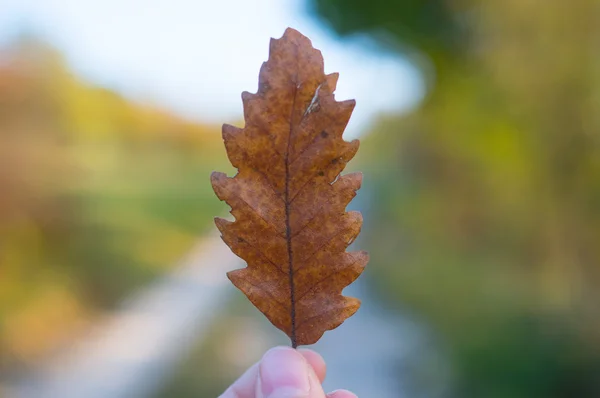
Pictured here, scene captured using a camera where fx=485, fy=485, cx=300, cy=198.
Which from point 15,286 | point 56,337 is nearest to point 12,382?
point 56,337

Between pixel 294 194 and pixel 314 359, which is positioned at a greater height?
pixel 294 194

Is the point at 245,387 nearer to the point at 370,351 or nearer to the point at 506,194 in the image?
the point at 370,351

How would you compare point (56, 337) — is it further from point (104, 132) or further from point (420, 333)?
point (104, 132)

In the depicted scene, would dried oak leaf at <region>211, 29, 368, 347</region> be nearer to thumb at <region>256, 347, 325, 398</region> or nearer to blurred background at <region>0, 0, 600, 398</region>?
thumb at <region>256, 347, 325, 398</region>

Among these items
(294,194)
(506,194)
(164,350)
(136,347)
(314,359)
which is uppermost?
(506,194)

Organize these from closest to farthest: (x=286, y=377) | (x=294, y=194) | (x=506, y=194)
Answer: (x=294, y=194) → (x=286, y=377) → (x=506, y=194)

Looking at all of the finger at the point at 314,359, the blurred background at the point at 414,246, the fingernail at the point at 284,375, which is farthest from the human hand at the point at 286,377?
the blurred background at the point at 414,246

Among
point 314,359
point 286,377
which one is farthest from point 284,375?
point 314,359
